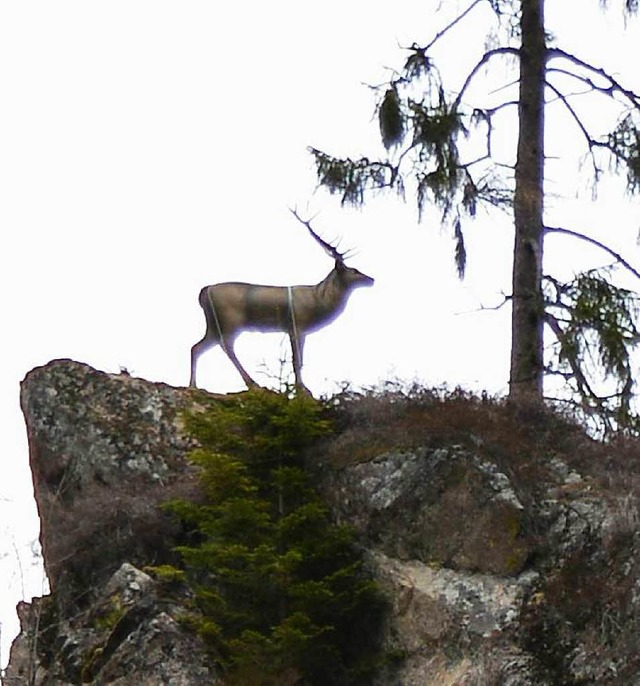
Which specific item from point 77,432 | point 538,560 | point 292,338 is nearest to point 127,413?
point 77,432

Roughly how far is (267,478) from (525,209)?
531 cm

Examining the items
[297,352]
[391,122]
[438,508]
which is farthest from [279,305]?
[438,508]

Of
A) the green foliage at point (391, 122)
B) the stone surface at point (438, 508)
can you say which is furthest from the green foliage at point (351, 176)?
the stone surface at point (438, 508)

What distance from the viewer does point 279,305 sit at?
681 inches

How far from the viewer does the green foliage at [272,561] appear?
1363 cm

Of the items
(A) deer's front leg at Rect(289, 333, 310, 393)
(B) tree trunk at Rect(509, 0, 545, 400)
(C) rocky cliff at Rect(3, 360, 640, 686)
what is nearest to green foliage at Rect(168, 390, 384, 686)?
(C) rocky cliff at Rect(3, 360, 640, 686)

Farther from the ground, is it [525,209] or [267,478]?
[525,209]

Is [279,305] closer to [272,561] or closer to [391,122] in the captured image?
[391,122]

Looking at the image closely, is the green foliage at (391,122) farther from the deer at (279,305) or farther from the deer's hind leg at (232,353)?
the deer's hind leg at (232,353)

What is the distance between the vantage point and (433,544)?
14016mm

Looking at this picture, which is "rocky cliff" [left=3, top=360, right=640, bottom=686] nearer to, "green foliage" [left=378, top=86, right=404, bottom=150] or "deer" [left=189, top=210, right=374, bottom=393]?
"deer" [left=189, top=210, right=374, bottom=393]

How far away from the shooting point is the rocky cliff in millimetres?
13008

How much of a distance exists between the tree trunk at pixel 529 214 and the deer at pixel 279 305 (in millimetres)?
1909

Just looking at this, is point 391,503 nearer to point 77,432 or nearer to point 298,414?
point 298,414
